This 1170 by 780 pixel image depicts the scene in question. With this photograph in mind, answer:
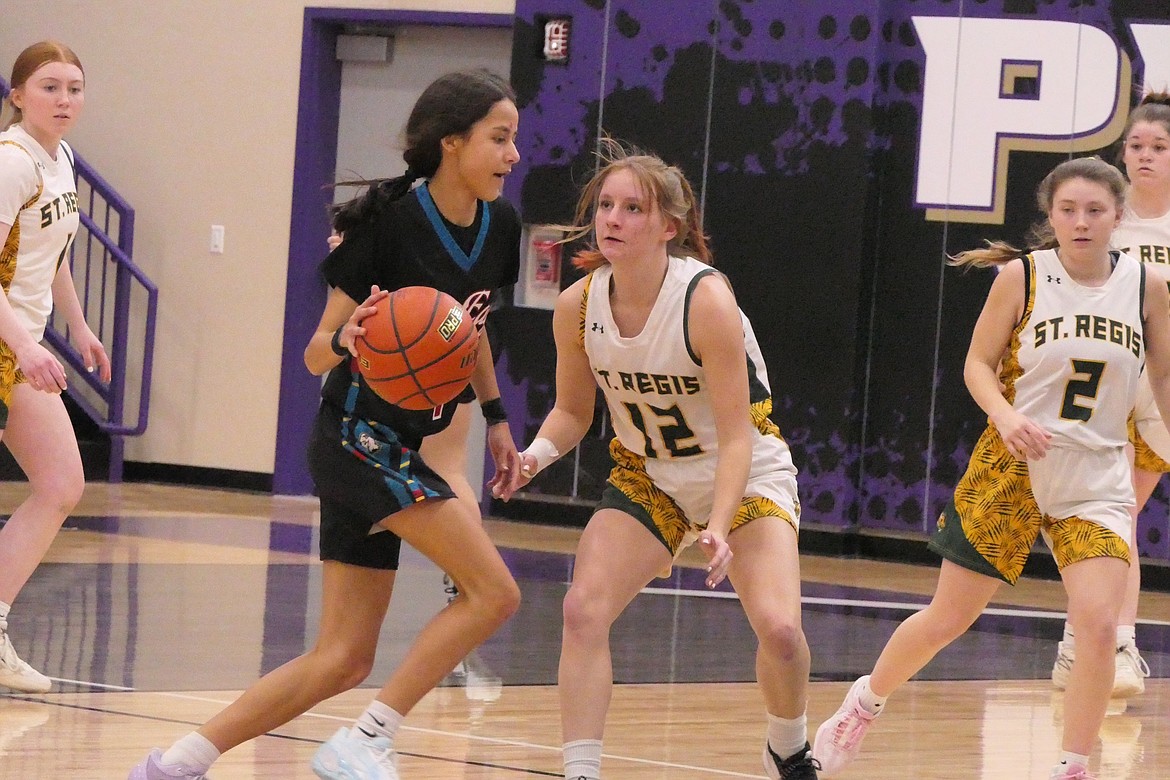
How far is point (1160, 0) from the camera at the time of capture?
8.83 metres

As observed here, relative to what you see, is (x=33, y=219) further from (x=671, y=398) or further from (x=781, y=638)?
(x=781, y=638)

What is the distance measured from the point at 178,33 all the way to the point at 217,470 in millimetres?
2556

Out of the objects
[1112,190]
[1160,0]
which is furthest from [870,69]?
[1112,190]

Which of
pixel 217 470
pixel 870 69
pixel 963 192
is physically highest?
pixel 870 69

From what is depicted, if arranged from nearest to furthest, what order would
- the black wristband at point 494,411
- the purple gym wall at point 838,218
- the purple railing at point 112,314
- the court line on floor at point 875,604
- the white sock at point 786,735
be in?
the white sock at point 786,735, the black wristband at point 494,411, the court line on floor at point 875,604, the purple gym wall at point 838,218, the purple railing at point 112,314

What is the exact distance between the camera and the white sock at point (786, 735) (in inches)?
147

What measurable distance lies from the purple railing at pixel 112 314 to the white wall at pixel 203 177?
14 centimetres

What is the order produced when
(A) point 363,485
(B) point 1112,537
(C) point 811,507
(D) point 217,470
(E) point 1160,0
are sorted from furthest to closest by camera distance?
(D) point 217,470 → (C) point 811,507 → (E) point 1160,0 → (B) point 1112,537 → (A) point 363,485

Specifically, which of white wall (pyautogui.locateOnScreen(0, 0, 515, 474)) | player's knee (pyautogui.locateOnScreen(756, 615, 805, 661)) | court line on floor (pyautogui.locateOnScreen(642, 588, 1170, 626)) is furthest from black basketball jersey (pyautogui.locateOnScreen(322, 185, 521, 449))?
white wall (pyautogui.locateOnScreen(0, 0, 515, 474))

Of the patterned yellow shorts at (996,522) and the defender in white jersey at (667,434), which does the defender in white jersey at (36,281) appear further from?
the patterned yellow shorts at (996,522)

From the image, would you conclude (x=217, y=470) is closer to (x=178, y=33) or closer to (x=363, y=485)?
(x=178, y=33)

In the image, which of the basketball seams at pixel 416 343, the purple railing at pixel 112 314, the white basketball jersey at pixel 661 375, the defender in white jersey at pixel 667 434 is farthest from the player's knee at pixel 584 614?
the purple railing at pixel 112 314

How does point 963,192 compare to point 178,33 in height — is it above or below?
below

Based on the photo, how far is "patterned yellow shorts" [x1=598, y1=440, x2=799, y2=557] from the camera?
368 centimetres
